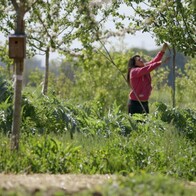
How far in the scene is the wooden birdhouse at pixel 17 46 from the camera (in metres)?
7.50

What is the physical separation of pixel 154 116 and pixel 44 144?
134 inches

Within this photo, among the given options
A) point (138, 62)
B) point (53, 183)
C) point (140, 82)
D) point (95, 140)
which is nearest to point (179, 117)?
point (140, 82)

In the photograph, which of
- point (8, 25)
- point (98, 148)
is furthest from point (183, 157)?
point (8, 25)

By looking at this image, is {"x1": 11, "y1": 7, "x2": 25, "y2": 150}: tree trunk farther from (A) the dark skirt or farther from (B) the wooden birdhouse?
(A) the dark skirt

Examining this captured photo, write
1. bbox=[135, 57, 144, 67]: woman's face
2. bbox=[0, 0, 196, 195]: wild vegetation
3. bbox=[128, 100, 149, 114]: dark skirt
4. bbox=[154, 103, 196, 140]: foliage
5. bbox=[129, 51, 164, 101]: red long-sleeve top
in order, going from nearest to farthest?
1. bbox=[0, 0, 196, 195]: wild vegetation
2. bbox=[154, 103, 196, 140]: foliage
3. bbox=[129, 51, 164, 101]: red long-sleeve top
4. bbox=[135, 57, 144, 67]: woman's face
5. bbox=[128, 100, 149, 114]: dark skirt

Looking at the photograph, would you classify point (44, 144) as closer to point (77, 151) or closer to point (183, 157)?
point (77, 151)

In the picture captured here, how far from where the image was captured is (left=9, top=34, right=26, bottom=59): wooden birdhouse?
24.6 feet

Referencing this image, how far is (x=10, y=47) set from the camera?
298 inches

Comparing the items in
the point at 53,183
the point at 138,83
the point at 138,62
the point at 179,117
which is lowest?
the point at 53,183

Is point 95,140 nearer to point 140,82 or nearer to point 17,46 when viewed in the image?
point 17,46

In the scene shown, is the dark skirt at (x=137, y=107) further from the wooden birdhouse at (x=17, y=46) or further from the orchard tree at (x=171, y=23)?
the wooden birdhouse at (x=17, y=46)

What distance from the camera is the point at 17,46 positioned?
7.57 m

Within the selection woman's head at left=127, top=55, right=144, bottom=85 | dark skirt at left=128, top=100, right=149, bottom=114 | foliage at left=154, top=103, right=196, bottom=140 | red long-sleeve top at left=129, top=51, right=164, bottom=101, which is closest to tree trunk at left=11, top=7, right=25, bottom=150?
foliage at left=154, top=103, right=196, bottom=140

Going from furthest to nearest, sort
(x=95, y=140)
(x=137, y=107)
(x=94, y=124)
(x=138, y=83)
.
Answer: (x=137, y=107) < (x=138, y=83) < (x=94, y=124) < (x=95, y=140)
